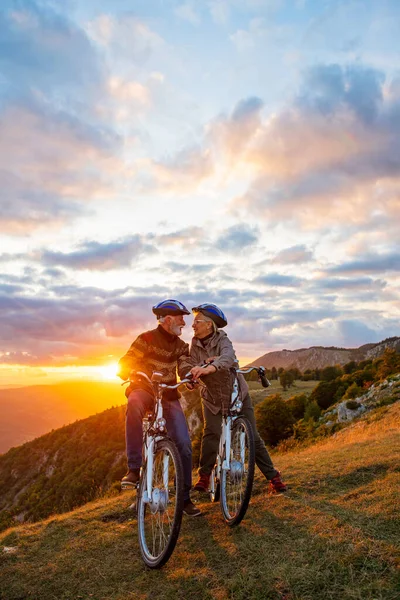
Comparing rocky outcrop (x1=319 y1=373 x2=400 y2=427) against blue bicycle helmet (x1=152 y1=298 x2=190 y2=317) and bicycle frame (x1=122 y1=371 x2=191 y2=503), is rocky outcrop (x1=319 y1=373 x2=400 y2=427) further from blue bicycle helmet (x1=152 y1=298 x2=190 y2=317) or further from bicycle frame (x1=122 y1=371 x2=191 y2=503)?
bicycle frame (x1=122 y1=371 x2=191 y2=503)

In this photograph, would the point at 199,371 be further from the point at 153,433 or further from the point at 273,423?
the point at 273,423

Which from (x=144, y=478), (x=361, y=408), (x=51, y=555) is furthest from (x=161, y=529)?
(x=361, y=408)

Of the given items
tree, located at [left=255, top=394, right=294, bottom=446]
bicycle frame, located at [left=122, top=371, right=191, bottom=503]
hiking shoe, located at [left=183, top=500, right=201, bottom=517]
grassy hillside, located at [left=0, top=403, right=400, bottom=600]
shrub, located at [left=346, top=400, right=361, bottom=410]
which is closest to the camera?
grassy hillside, located at [left=0, top=403, right=400, bottom=600]

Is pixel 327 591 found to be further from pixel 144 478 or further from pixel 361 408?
pixel 361 408

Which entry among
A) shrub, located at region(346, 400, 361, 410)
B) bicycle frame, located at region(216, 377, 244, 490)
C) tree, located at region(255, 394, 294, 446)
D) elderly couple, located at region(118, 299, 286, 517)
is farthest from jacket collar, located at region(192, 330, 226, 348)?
tree, located at region(255, 394, 294, 446)

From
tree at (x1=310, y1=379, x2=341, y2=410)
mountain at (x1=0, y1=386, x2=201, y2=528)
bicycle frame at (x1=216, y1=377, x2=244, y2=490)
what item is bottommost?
mountain at (x1=0, y1=386, x2=201, y2=528)

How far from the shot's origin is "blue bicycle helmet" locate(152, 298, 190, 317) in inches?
264

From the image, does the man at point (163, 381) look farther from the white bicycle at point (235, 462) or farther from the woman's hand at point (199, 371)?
the woman's hand at point (199, 371)

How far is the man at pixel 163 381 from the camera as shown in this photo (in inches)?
238

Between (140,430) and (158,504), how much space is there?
3.87ft

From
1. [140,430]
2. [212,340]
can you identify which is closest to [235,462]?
[140,430]

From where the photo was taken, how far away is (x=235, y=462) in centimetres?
587

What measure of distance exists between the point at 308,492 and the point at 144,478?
9.39 feet

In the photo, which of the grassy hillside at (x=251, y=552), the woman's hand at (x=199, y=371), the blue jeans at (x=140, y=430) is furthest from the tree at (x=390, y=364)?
the woman's hand at (x=199, y=371)
